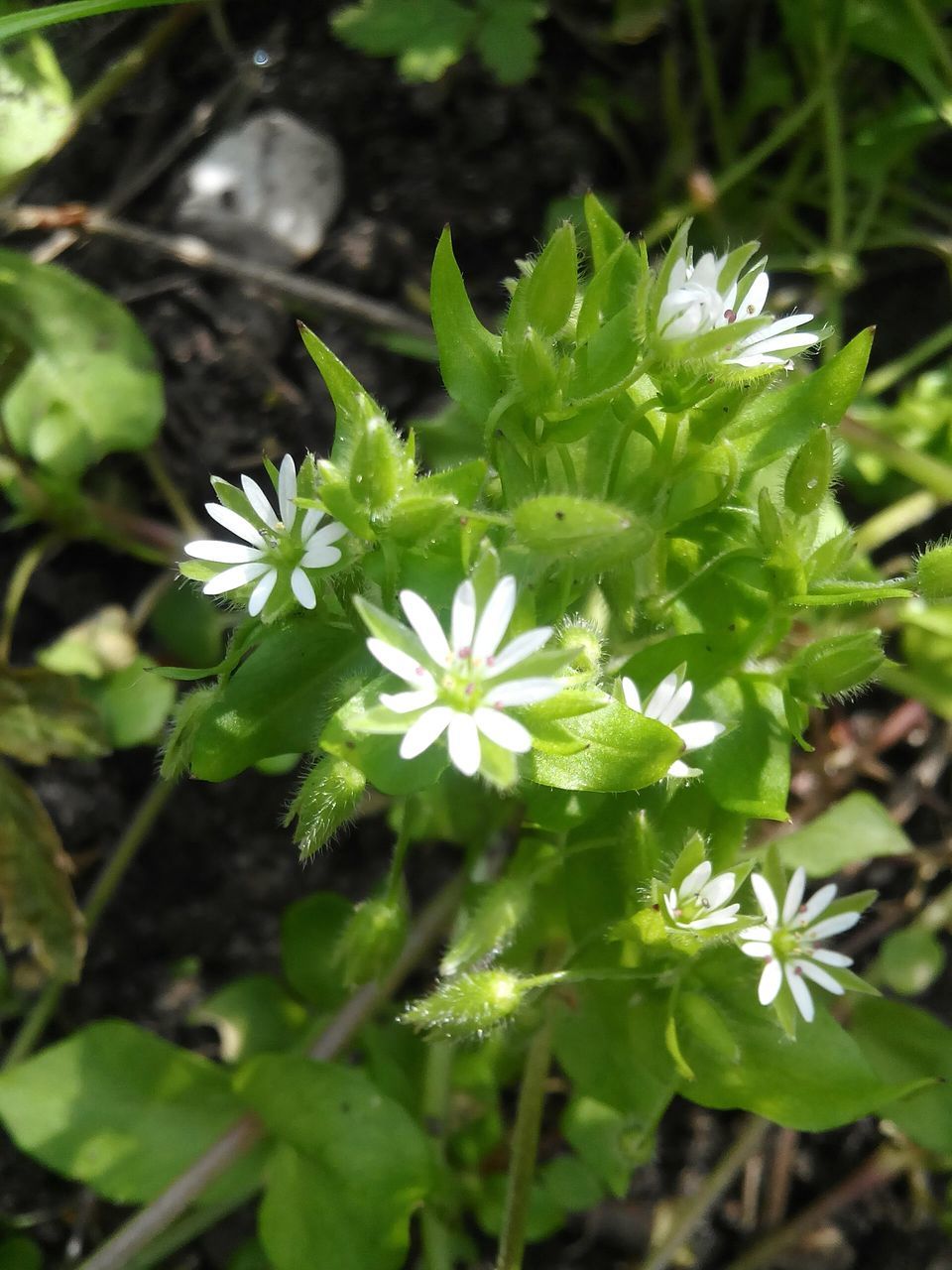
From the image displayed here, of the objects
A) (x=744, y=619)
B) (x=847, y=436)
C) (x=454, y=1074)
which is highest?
(x=744, y=619)

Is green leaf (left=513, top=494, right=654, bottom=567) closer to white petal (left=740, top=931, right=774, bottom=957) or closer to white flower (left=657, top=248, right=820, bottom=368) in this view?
white flower (left=657, top=248, right=820, bottom=368)

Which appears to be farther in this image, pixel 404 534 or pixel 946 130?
pixel 946 130

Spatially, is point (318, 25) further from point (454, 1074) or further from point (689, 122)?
point (454, 1074)

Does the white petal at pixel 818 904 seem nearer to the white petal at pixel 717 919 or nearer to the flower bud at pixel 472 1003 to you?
the white petal at pixel 717 919

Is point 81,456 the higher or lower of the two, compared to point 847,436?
higher

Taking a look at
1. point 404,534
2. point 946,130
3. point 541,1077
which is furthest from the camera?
point 946,130

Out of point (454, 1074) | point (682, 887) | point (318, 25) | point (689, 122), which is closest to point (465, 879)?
point (454, 1074)

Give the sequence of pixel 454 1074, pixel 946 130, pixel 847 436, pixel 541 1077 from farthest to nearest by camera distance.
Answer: pixel 946 130 → pixel 847 436 → pixel 454 1074 → pixel 541 1077
